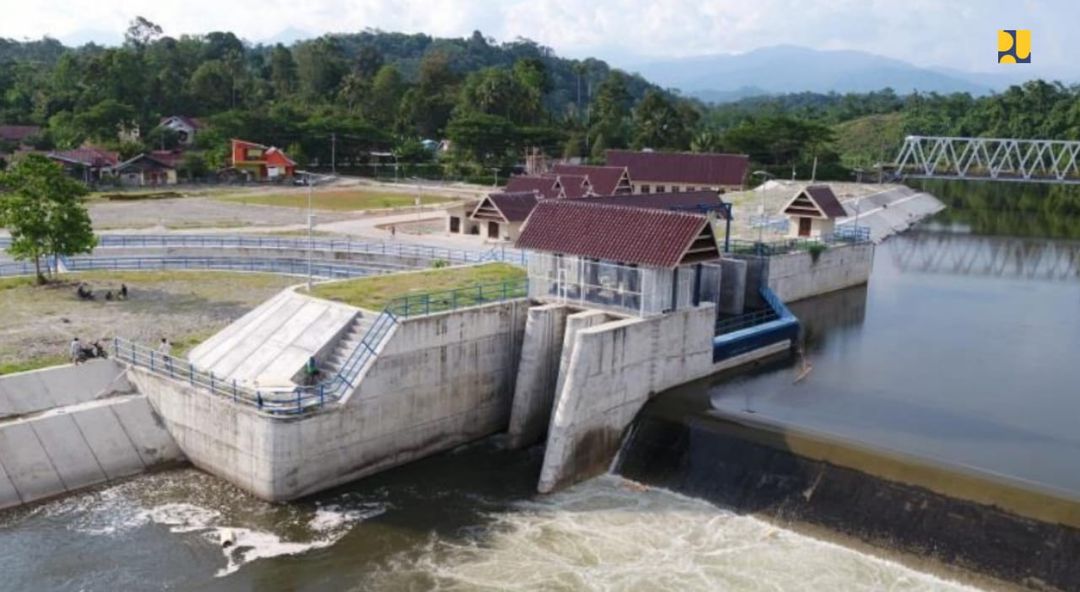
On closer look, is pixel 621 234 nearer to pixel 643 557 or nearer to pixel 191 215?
pixel 643 557

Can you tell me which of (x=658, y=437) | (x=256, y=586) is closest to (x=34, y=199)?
(x=256, y=586)

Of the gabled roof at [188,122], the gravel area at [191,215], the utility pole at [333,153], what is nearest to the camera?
the gravel area at [191,215]

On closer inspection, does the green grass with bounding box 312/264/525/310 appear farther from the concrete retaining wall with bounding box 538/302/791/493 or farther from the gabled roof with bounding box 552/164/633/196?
the gabled roof with bounding box 552/164/633/196

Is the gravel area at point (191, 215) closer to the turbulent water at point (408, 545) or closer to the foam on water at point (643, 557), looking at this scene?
the turbulent water at point (408, 545)

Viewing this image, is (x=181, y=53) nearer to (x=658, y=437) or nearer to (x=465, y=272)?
(x=465, y=272)

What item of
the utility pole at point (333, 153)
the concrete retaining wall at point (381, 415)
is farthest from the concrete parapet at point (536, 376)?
the utility pole at point (333, 153)
